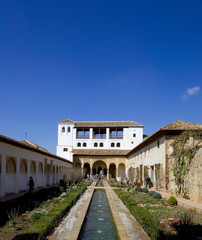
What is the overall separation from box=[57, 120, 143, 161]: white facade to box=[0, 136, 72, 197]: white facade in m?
19.4

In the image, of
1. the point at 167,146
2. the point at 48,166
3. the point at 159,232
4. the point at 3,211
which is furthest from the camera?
the point at 48,166

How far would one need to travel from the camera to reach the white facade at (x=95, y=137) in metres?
45.1

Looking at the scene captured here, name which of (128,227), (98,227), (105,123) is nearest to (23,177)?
(98,227)

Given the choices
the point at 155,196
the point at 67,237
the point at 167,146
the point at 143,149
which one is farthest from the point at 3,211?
the point at 143,149

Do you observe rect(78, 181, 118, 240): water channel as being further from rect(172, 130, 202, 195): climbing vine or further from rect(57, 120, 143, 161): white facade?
rect(57, 120, 143, 161): white facade

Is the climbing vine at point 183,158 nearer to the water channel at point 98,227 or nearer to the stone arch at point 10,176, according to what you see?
the water channel at point 98,227

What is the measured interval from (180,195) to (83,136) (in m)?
33.2

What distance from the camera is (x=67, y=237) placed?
22.6 ft

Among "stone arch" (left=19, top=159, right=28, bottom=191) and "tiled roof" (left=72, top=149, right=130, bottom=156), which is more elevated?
"tiled roof" (left=72, top=149, right=130, bottom=156)

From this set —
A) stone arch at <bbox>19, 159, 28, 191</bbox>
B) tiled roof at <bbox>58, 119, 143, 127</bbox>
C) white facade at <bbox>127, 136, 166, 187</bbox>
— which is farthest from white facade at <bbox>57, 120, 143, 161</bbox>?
stone arch at <bbox>19, 159, 28, 191</bbox>

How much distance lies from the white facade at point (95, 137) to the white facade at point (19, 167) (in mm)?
19352

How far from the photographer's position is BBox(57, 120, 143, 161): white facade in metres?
45.1

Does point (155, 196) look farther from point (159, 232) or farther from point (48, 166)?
point (48, 166)

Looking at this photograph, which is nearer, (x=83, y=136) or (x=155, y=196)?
(x=155, y=196)
